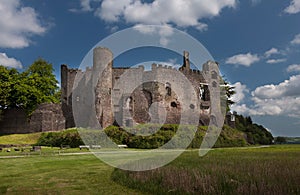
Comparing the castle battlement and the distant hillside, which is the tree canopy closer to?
the castle battlement

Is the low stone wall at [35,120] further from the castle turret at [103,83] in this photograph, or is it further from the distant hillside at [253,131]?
the distant hillside at [253,131]

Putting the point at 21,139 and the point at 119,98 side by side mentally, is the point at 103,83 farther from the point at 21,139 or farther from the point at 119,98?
the point at 21,139

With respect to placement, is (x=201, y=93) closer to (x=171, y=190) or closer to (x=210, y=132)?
(x=210, y=132)

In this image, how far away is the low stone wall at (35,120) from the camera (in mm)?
45594

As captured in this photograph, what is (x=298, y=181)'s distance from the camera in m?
8.00

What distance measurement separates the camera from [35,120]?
151ft

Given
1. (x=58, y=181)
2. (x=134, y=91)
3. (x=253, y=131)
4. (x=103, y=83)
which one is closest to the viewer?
(x=58, y=181)

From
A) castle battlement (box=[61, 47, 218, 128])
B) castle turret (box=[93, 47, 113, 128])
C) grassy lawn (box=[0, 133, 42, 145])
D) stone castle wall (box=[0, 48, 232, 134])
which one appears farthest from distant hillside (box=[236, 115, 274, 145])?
grassy lawn (box=[0, 133, 42, 145])

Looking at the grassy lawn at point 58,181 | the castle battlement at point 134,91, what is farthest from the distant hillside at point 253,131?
the grassy lawn at point 58,181

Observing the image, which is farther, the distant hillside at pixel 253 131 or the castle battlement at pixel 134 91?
the distant hillside at pixel 253 131

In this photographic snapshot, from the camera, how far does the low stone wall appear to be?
150 ft

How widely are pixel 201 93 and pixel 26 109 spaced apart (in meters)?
32.9

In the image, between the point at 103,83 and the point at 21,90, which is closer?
the point at 21,90

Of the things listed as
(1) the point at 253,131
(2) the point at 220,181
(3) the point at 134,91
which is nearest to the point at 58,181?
(2) the point at 220,181
